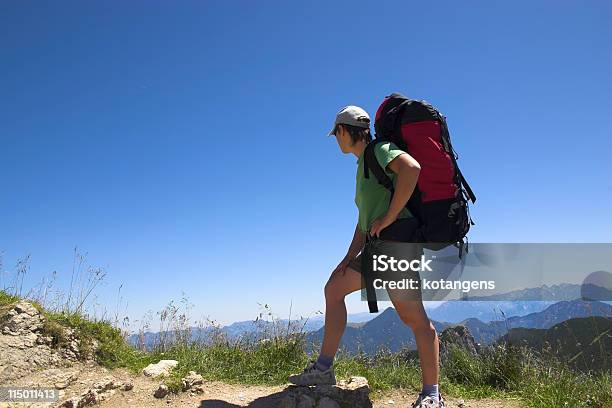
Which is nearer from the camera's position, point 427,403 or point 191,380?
point 427,403

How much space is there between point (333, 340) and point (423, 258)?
3.42 feet

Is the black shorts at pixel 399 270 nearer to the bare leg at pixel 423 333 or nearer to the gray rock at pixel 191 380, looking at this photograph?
the bare leg at pixel 423 333

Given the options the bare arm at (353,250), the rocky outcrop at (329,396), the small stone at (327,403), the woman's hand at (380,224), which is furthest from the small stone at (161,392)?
the woman's hand at (380,224)

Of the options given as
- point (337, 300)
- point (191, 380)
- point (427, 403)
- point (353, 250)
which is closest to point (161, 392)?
point (191, 380)

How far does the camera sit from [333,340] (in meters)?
3.72

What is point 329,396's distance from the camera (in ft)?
12.5

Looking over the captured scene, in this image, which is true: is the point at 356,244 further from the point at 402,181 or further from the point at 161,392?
the point at 161,392

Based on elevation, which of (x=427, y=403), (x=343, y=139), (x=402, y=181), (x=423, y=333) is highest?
(x=343, y=139)

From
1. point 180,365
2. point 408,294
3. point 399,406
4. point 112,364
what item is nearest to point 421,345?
point 408,294

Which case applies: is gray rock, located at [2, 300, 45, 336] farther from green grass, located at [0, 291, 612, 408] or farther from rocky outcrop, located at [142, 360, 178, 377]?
rocky outcrop, located at [142, 360, 178, 377]

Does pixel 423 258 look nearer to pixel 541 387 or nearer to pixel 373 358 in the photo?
pixel 541 387

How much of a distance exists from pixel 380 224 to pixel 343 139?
34.2 inches

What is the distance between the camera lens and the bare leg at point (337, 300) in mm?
3658

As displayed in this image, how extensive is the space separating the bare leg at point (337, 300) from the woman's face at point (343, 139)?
1.03 meters
